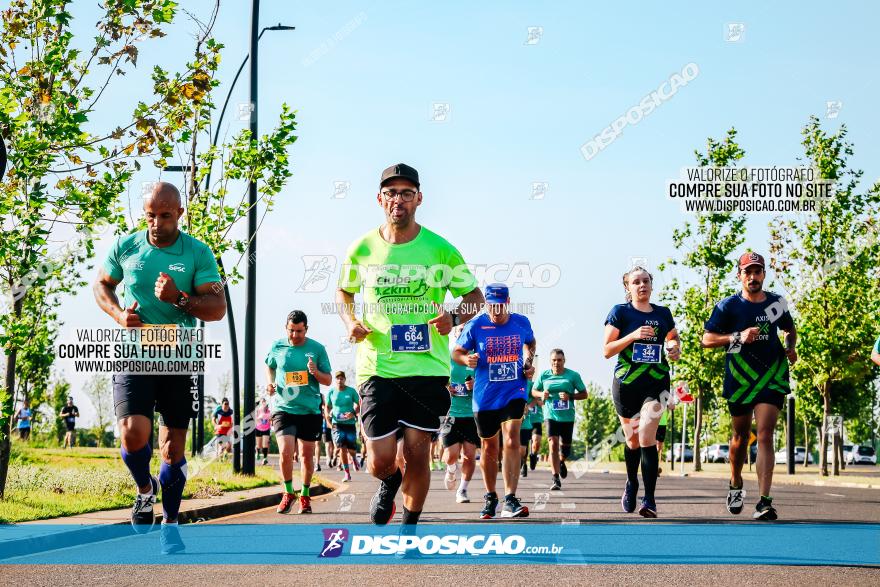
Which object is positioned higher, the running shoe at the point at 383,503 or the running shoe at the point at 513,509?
the running shoe at the point at 383,503

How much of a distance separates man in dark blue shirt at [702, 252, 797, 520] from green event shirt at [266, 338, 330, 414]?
4102 mm

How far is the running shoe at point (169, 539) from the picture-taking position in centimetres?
784

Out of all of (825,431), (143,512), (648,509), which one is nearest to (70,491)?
(143,512)

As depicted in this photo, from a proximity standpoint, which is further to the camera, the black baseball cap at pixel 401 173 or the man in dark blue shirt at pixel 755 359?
the man in dark blue shirt at pixel 755 359

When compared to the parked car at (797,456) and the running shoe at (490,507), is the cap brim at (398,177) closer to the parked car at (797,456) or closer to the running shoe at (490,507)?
the running shoe at (490,507)

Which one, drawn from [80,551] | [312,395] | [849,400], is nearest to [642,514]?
[312,395]

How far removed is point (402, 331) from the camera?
709 centimetres

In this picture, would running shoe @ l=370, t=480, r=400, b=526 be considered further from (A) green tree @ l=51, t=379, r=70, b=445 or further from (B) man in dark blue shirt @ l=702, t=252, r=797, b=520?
(A) green tree @ l=51, t=379, r=70, b=445

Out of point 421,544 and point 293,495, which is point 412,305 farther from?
point 293,495

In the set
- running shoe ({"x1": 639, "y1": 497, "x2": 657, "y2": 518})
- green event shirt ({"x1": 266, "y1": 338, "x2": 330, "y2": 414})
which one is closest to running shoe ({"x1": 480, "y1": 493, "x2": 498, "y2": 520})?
running shoe ({"x1": 639, "y1": 497, "x2": 657, "y2": 518})

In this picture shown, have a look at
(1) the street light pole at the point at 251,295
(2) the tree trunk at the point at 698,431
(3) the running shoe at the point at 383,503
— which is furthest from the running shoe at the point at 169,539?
(2) the tree trunk at the point at 698,431

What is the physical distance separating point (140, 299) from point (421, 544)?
273 cm

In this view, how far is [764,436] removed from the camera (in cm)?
1045

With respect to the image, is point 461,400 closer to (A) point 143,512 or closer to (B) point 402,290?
(A) point 143,512
